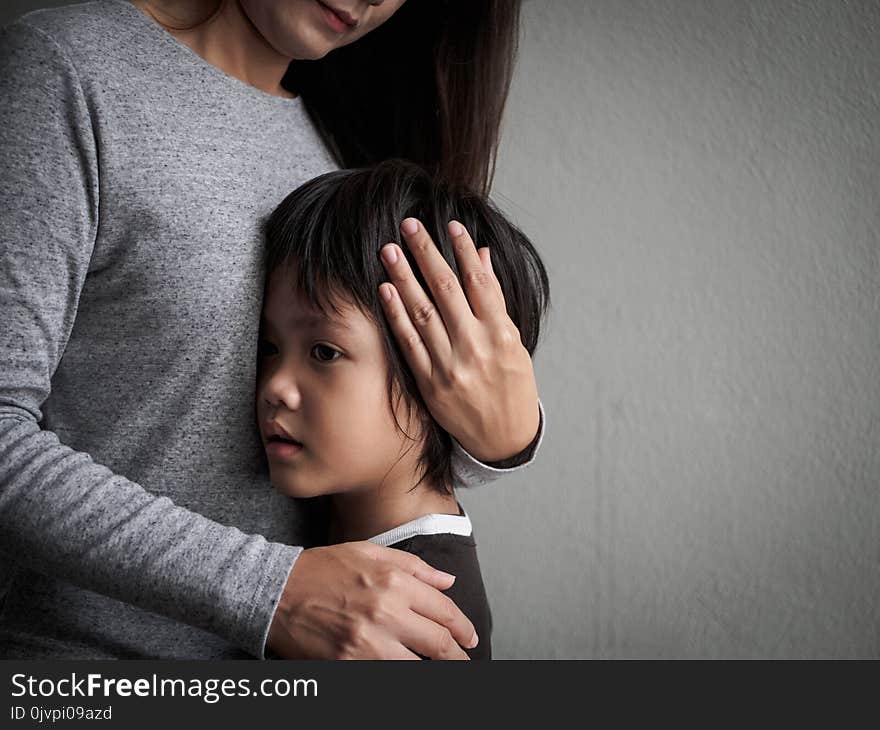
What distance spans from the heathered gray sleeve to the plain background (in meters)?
0.70

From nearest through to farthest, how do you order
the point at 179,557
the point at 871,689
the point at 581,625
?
1. the point at 179,557
2. the point at 871,689
3. the point at 581,625

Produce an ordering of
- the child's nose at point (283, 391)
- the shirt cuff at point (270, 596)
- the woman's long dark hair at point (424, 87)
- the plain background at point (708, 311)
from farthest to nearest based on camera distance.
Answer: the plain background at point (708, 311) → the woman's long dark hair at point (424, 87) → the child's nose at point (283, 391) → the shirt cuff at point (270, 596)

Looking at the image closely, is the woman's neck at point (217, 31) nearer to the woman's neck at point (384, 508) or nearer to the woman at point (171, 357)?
the woman at point (171, 357)

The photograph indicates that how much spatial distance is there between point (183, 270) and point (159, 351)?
85 millimetres

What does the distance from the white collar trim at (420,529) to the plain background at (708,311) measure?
569 millimetres

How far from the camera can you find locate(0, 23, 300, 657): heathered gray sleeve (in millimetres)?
699

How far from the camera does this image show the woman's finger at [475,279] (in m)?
0.90

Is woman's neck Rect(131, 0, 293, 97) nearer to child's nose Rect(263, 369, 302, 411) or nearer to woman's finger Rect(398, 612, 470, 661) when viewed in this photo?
child's nose Rect(263, 369, 302, 411)

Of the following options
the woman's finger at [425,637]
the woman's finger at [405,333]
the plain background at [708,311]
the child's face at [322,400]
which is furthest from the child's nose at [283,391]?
the plain background at [708,311]

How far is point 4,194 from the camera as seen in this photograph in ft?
2.43

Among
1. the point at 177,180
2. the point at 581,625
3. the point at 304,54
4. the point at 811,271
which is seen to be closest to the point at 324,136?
the point at 304,54

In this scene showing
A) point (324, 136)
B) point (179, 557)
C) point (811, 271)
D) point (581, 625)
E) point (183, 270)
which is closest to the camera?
point (179, 557)

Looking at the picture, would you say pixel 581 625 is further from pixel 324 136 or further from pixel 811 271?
pixel 324 136

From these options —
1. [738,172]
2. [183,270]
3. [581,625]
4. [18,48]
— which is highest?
[738,172]
